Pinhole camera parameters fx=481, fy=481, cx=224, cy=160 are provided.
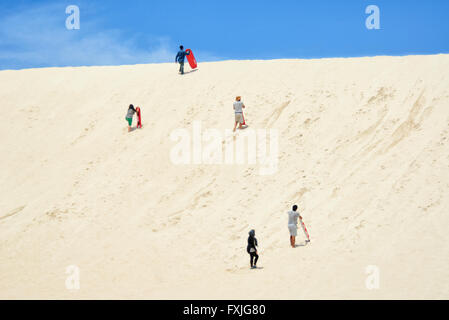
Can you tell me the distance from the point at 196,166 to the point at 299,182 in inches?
150

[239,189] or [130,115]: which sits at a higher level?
[130,115]

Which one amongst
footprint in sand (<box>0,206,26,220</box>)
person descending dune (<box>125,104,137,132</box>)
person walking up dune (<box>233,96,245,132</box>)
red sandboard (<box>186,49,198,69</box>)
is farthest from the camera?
red sandboard (<box>186,49,198,69</box>)

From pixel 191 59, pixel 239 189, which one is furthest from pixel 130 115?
pixel 239 189

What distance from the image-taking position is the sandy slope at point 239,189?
10.8 metres

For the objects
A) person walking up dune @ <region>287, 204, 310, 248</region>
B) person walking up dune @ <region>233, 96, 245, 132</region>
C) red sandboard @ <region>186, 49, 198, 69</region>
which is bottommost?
person walking up dune @ <region>287, 204, 310, 248</region>

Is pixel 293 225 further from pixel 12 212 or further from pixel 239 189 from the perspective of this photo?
pixel 12 212

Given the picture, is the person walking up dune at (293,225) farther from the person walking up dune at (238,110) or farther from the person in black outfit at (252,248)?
the person walking up dune at (238,110)

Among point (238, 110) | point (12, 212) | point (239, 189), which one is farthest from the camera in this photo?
point (238, 110)

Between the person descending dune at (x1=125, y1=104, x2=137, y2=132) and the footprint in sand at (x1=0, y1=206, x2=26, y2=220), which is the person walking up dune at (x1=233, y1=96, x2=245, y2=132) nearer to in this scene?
the person descending dune at (x1=125, y1=104, x2=137, y2=132)

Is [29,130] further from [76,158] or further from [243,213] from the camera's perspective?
[243,213]

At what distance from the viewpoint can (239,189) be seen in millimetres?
14844

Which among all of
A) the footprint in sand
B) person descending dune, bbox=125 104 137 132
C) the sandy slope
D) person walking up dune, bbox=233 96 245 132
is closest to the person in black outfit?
the sandy slope

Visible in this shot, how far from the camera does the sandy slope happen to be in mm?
10797

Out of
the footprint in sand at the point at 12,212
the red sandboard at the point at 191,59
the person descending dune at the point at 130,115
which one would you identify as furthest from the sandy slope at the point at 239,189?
the red sandboard at the point at 191,59
